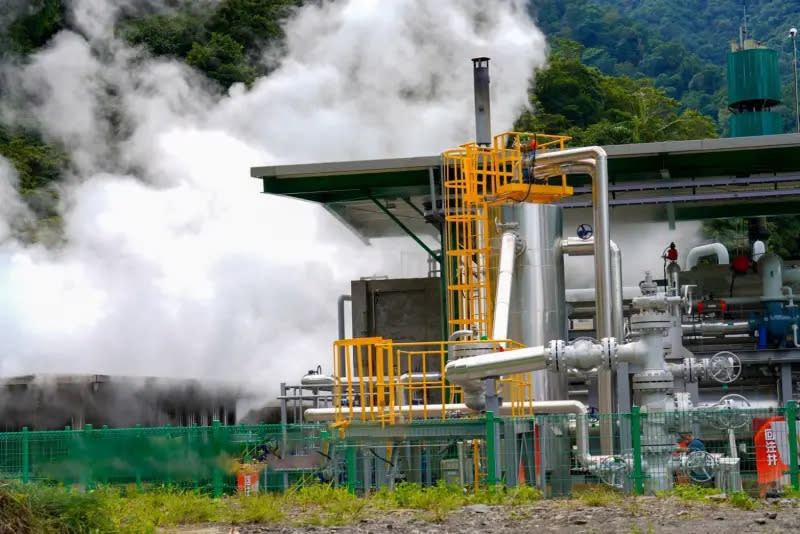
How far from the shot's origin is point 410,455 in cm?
2150

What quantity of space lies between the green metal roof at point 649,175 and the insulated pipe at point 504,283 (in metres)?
4.90

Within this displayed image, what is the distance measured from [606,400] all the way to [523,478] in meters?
2.70

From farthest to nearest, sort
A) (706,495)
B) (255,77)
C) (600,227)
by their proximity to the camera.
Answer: (255,77), (600,227), (706,495)

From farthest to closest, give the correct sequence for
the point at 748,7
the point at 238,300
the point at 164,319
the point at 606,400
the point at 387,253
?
the point at 748,7, the point at 387,253, the point at 238,300, the point at 164,319, the point at 606,400

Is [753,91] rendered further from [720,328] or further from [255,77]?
[255,77]

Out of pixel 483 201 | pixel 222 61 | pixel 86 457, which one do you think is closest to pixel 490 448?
pixel 86 457

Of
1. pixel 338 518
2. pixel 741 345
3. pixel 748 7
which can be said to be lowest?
pixel 338 518

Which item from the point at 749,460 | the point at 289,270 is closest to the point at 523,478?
the point at 749,460

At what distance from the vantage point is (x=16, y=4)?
6838cm

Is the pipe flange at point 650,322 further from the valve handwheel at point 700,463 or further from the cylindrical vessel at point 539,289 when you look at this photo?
the cylindrical vessel at point 539,289

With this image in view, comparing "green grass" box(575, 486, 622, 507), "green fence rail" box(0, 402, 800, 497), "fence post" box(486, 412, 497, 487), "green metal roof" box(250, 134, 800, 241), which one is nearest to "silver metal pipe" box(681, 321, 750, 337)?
"green metal roof" box(250, 134, 800, 241)

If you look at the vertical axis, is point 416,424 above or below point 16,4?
below

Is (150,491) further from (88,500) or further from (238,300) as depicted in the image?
(238,300)

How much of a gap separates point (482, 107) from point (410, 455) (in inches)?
311
